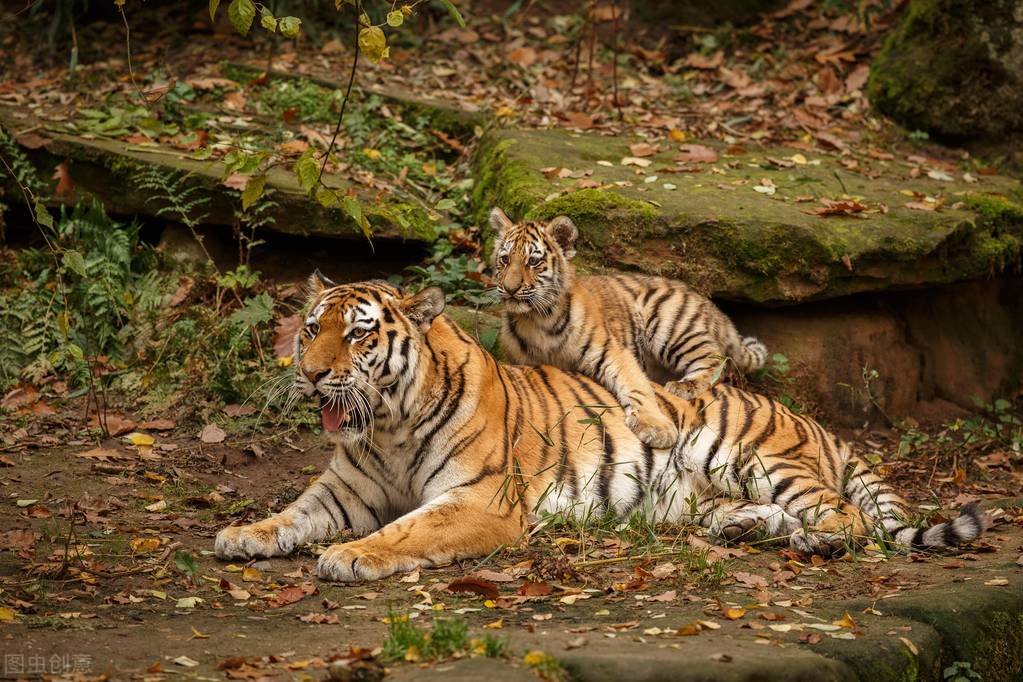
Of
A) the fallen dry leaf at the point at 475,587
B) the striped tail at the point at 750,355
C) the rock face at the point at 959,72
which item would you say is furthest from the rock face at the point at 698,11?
the fallen dry leaf at the point at 475,587

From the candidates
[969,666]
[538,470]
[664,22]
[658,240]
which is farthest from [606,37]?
[969,666]

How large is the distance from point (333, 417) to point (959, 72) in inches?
265

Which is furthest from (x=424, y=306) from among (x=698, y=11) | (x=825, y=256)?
(x=698, y=11)

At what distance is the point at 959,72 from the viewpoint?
30.7 ft

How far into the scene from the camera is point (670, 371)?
6.70 metres

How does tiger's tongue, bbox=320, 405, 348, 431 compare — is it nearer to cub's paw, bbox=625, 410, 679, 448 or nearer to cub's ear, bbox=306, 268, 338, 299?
cub's ear, bbox=306, 268, 338, 299

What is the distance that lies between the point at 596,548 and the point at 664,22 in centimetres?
751

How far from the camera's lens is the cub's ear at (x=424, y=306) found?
16.8 feet

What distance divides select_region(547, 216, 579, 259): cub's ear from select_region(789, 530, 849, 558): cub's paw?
6.83 feet

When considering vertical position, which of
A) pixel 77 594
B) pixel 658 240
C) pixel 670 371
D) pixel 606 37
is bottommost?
pixel 77 594

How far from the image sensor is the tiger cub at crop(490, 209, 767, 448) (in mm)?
5926

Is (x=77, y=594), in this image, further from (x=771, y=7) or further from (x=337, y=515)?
(x=771, y=7)

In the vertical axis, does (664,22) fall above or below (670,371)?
above

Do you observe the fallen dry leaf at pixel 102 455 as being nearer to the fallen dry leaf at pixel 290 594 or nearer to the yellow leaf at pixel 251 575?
the yellow leaf at pixel 251 575
